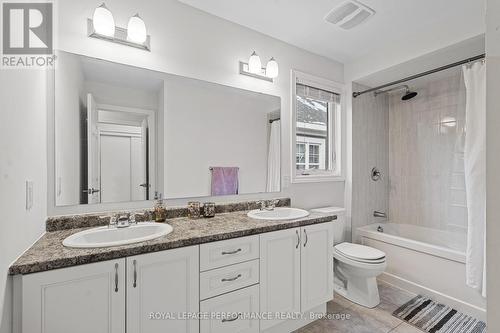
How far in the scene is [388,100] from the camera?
3240mm

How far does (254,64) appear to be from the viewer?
2045mm

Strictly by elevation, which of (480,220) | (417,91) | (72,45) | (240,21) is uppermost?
(240,21)

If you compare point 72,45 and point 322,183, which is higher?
point 72,45

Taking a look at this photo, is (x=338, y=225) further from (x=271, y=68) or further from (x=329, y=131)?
(x=271, y=68)

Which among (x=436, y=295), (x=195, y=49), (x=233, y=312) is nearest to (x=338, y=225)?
(x=436, y=295)

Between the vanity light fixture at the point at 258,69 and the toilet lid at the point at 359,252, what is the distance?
178 centimetres

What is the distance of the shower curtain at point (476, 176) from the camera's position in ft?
5.96

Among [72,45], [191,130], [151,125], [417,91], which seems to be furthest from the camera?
[417,91]

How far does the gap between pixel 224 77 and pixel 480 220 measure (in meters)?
2.37

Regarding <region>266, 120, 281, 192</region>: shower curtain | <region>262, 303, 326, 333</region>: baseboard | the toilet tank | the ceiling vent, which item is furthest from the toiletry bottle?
the ceiling vent

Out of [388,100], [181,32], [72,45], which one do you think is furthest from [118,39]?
[388,100]

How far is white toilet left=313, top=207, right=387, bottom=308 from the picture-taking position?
79.1 inches

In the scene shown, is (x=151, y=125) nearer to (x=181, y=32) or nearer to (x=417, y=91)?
(x=181, y=32)

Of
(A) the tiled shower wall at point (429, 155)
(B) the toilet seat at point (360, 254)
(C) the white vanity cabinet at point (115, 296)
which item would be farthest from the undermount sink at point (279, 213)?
(A) the tiled shower wall at point (429, 155)
